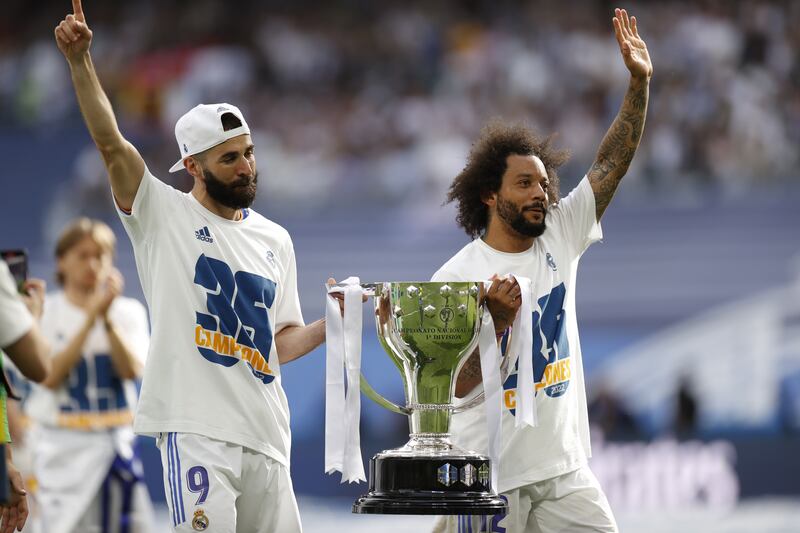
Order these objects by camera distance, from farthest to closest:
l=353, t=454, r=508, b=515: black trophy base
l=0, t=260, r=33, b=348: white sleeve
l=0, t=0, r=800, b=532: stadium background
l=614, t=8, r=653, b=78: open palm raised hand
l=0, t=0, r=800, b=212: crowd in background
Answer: l=0, t=0, r=800, b=212: crowd in background → l=0, t=0, r=800, b=532: stadium background → l=614, t=8, r=653, b=78: open palm raised hand → l=353, t=454, r=508, b=515: black trophy base → l=0, t=260, r=33, b=348: white sleeve

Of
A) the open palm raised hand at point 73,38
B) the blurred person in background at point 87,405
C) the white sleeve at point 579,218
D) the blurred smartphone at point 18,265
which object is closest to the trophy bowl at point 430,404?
the white sleeve at point 579,218

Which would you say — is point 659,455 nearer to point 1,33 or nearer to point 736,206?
point 736,206

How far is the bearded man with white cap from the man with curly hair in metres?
0.72

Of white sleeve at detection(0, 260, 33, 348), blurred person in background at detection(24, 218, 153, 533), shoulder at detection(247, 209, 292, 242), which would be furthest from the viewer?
blurred person in background at detection(24, 218, 153, 533)

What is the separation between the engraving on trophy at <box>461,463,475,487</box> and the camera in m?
4.52

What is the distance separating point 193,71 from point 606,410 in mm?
7165

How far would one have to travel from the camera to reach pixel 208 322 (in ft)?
15.8

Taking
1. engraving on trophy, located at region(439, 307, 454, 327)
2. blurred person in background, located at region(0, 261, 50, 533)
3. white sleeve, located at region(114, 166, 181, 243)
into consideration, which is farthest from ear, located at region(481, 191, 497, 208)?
blurred person in background, located at region(0, 261, 50, 533)

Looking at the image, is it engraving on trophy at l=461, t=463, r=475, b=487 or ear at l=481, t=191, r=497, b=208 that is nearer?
engraving on trophy at l=461, t=463, r=475, b=487

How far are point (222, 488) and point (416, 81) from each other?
12.6 m

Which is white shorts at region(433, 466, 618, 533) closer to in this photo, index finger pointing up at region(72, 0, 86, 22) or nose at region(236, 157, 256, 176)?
nose at region(236, 157, 256, 176)

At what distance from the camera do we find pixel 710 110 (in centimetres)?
1553

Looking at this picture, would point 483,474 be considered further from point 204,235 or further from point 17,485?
point 17,485

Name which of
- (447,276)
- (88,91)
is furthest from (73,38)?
(447,276)
